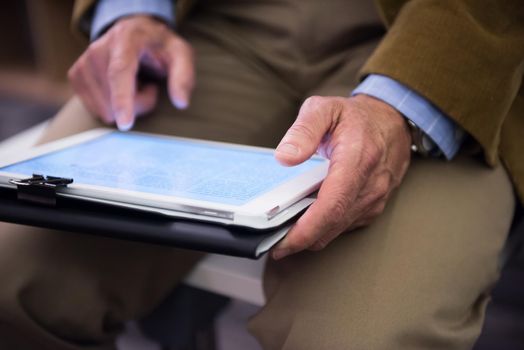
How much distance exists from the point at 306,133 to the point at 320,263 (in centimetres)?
13

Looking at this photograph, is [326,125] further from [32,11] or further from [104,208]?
[32,11]

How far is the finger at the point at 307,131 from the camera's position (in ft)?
1.33

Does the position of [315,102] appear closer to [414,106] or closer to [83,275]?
[414,106]

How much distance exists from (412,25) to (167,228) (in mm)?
318

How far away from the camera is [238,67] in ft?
2.41

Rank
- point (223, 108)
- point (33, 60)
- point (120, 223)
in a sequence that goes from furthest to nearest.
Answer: point (33, 60) < point (223, 108) < point (120, 223)

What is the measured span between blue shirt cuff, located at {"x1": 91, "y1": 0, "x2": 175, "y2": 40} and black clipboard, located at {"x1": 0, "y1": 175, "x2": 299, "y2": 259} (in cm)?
34

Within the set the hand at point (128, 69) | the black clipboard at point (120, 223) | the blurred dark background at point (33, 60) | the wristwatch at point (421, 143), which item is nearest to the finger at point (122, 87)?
the hand at point (128, 69)

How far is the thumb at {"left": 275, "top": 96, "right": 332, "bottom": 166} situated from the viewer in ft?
1.33

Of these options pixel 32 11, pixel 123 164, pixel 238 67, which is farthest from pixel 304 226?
pixel 32 11

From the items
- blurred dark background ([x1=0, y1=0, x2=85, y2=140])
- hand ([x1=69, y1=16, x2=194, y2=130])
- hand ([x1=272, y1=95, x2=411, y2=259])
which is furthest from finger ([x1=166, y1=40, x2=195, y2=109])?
blurred dark background ([x1=0, y1=0, x2=85, y2=140])

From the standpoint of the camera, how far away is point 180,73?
638mm

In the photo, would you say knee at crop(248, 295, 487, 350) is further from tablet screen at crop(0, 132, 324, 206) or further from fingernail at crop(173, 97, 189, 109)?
fingernail at crop(173, 97, 189, 109)

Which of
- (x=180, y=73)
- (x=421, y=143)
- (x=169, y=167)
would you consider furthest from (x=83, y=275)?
(x=421, y=143)
